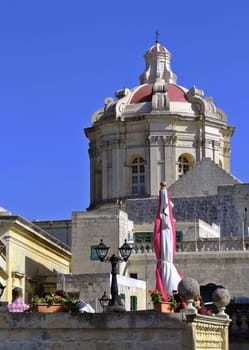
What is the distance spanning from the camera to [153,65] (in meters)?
66.5

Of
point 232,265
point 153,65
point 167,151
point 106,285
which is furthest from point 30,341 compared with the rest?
point 153,65

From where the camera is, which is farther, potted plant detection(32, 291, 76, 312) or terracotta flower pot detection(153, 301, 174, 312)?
potted plant detection(32, 291, 76, 312)

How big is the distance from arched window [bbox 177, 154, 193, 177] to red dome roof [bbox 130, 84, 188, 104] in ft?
12.2

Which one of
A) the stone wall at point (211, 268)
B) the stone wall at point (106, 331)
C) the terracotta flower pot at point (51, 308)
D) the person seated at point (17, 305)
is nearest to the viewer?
the stone wall at point (106, 331)

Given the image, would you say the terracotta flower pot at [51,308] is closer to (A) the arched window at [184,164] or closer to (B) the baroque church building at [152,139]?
(B) the baroque church building at [152,139]

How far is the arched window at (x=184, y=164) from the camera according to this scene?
6209 cm

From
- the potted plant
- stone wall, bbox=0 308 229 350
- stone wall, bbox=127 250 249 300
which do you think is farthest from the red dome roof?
stone wall, bbox=0 308 229 350

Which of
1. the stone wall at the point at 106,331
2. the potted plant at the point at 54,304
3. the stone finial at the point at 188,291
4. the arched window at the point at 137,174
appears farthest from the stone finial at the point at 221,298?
the arched window at the point at 137,174

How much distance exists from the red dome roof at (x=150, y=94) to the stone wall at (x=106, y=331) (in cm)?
4694

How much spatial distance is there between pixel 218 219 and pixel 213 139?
11.0 meters

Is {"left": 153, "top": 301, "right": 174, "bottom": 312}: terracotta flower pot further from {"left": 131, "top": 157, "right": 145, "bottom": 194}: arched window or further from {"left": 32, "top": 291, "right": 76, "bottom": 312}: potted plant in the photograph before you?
{"left": 131, "top": 157, "right": 145, "bottom": 194}: arched window

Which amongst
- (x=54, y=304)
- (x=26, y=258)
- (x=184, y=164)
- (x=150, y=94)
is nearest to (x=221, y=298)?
(x=54, y=304)

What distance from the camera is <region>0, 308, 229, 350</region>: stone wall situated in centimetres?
1556

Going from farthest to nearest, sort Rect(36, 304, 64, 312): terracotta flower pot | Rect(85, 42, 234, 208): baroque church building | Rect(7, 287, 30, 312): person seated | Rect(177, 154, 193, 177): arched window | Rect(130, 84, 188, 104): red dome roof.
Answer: Rect(130, 84, 188, 104): red dome roof → Rect(177, 154, 193, 177): arched window → Rect(85, 42, 234, 208): baroque church building → Rect(7, 287, 30, 312): person seated → Rect(36, 304, 64, 312): terracotta flower pot
